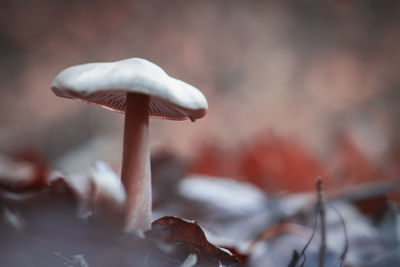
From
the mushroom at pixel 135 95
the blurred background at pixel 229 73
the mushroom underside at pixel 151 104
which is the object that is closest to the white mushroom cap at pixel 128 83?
the mushroom at pixel 135 95

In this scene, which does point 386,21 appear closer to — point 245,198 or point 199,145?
point 199,145

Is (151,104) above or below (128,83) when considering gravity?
above

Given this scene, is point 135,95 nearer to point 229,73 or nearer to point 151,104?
point 151,104

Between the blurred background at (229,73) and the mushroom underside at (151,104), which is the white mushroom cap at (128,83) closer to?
the mushroom underside at (151,104)

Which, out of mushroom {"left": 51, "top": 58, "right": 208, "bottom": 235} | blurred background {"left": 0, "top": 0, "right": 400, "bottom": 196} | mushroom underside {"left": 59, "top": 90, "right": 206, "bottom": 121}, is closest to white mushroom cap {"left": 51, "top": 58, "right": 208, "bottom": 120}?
mushroom {"left": 51, "top": 58, "right": 208, "bottom": 235}

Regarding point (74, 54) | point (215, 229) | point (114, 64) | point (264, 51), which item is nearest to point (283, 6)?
point (264, 51)

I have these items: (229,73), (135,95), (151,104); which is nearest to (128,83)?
(135,95)
